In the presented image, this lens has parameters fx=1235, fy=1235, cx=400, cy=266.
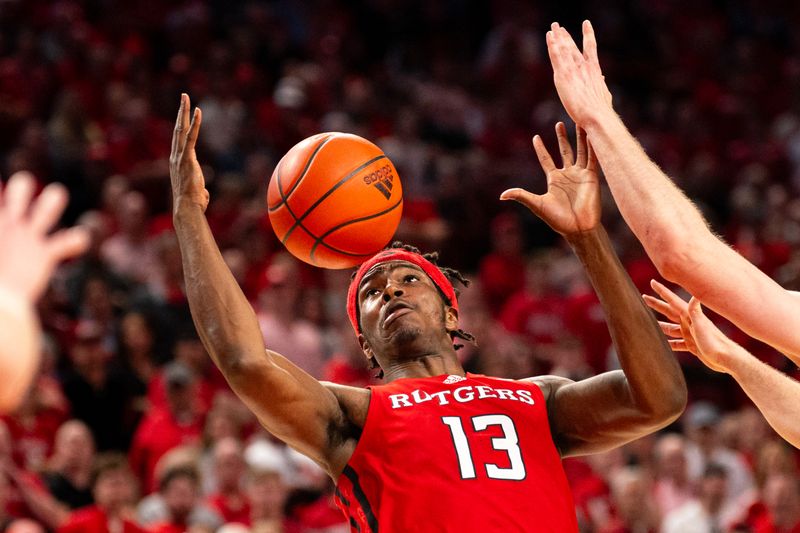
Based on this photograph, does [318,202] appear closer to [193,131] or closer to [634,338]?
[193,131]

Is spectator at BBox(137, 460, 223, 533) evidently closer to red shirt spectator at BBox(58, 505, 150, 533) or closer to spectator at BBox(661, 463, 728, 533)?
red shirt spectator at BBox(58, 505, 150, 533)

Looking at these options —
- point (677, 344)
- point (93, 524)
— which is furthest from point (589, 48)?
point (93, 524)

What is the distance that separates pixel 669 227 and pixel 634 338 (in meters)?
0.92

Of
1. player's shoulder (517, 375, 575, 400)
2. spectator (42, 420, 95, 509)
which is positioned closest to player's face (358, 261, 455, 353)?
player's shoulder (517, 375, 575, 400)

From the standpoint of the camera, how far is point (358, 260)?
4.79m

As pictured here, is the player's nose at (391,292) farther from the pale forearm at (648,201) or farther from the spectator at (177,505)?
the spectator at (177,505)

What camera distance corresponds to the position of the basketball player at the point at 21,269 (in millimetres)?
2291

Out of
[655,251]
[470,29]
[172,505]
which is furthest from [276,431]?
[470,29]

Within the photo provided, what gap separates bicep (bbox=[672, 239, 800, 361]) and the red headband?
5.82 ft

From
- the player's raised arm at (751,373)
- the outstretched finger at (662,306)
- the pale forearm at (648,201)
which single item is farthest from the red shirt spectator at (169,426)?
the pale forearm at (648,201)

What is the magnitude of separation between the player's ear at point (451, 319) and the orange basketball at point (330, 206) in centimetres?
43

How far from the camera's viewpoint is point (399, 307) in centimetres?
477

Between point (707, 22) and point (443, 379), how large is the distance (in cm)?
1217

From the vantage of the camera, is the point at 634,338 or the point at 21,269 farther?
the point at 634,338
